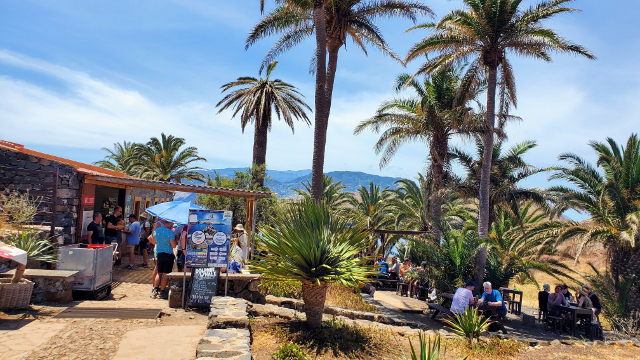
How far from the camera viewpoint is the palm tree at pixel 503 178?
22141mm

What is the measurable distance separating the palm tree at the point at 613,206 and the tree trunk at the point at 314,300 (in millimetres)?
11662

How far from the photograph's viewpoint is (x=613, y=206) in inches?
604

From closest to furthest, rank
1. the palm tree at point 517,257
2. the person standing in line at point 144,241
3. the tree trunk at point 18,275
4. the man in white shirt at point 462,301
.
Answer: the tree trunk at point 18,275, the man in white shirt at point 462,301, the person standing in line at point 144,241, the palm tree at point 517,257

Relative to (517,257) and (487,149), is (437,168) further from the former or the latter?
(517,257)

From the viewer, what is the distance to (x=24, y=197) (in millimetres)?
10539

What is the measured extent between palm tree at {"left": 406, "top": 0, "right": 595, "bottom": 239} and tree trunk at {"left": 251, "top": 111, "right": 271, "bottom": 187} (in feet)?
30.4

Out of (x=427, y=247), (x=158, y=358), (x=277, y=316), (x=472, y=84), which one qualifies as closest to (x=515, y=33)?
(x=472, y=84)

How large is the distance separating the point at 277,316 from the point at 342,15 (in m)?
11.2

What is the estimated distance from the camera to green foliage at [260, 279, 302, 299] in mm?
9328

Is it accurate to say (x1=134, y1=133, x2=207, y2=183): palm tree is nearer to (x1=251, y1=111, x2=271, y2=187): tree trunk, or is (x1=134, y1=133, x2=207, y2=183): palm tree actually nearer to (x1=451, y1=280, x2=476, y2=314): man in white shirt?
(x1=251, y1=111, x2=271, y2=187): tree trunk

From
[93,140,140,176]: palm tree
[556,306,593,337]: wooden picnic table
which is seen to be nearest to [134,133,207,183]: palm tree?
[93,140,140,176]: palm tree

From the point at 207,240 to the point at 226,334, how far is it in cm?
399

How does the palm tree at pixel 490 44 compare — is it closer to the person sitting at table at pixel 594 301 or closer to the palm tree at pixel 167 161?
the person sitting at table at pixel 594 301

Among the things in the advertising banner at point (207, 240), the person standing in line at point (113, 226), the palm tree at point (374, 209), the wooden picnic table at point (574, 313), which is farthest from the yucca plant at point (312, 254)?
the palm tree at point (374, 209)
